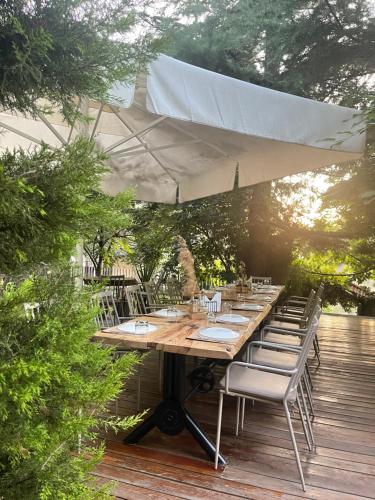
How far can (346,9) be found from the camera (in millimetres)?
4840

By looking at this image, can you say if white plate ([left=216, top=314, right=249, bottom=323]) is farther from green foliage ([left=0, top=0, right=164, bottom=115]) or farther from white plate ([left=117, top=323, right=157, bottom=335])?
green foliage ([left=0, top=0, right=164, bottom=115])

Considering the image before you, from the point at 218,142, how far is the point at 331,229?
458 centimetres

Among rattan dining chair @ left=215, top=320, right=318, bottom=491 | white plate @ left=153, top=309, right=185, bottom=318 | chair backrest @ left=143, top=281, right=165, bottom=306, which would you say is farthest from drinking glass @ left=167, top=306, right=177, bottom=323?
chair backrest @ left=143, top=281, right=165, bottom=306

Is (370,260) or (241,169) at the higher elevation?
(241,169)

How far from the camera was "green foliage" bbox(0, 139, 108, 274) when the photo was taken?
2.94 feet

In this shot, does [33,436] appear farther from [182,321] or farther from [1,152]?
[182,321]

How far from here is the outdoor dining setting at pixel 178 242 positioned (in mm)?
928

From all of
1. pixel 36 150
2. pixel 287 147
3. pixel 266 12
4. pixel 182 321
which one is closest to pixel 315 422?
pixel 182 321

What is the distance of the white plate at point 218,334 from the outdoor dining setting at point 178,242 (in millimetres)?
22

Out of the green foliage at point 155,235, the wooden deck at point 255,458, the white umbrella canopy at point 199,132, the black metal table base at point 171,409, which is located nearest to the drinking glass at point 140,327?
the black metal table base at point 171,409

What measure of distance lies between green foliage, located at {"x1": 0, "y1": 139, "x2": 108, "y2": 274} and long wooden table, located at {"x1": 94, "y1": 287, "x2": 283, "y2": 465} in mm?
1319

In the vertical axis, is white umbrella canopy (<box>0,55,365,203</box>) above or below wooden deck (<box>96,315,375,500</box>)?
above

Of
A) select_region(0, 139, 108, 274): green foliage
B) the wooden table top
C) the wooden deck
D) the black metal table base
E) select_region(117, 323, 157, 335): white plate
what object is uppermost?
select_region(0, 139, 108, 274): green foliage

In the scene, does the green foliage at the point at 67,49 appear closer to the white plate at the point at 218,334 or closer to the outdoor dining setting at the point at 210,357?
the outdoor dining setting at the point at 210,357
